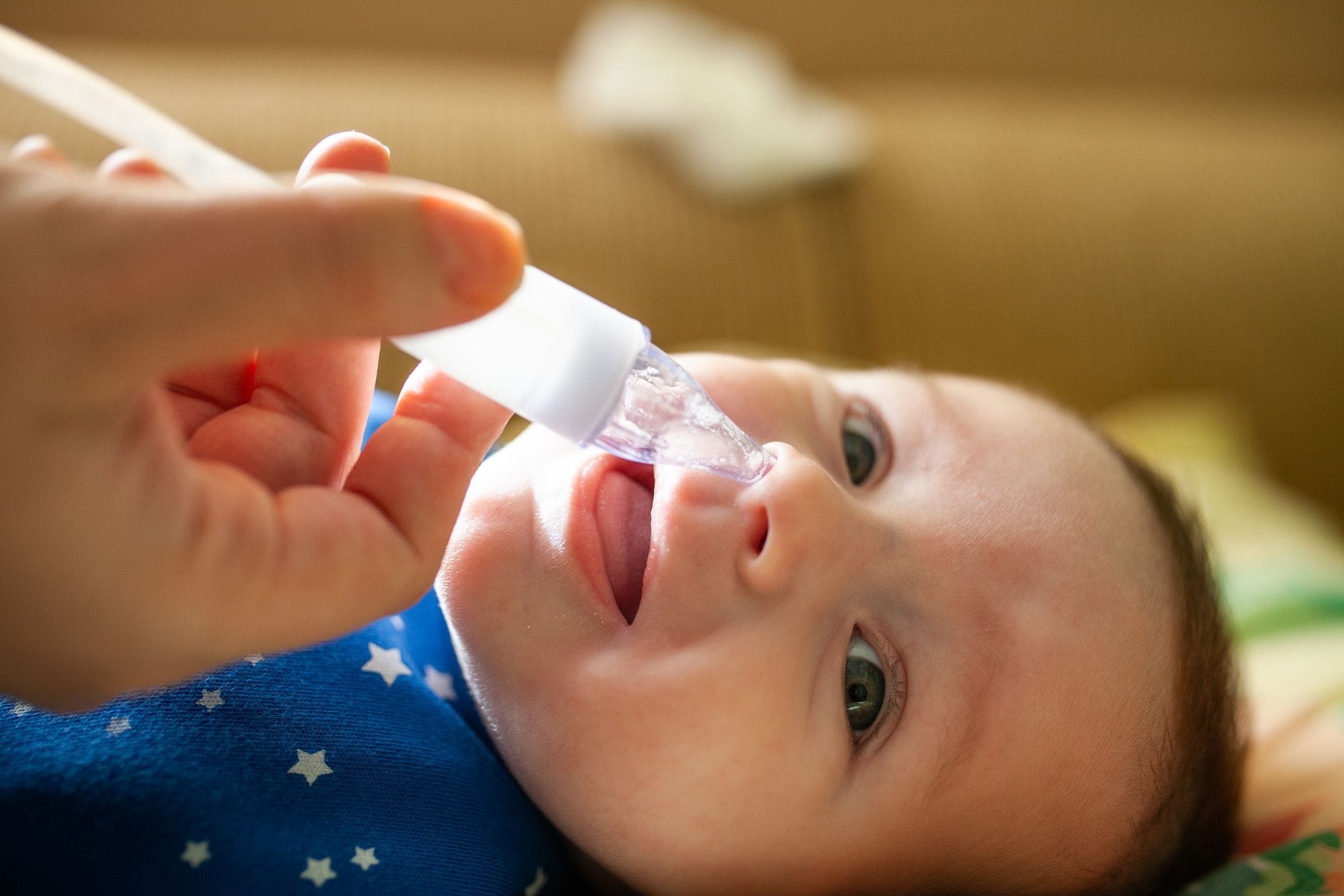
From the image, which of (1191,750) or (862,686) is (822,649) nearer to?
(862,686)

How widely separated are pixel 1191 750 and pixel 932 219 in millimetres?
1105

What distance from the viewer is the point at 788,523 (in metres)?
0.74

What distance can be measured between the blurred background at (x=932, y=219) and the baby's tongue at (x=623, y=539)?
0.81 metres

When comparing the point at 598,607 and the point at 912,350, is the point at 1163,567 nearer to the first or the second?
the point at 598,607

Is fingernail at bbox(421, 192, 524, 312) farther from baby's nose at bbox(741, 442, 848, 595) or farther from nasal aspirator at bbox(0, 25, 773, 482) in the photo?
baby's nose at bbox(741, 442, 848, 595)

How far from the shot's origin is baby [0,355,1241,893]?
2.29ft

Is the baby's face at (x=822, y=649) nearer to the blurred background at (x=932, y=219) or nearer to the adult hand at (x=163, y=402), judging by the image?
the adult hand at (x=163, y=402)

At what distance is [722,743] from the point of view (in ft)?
2.44

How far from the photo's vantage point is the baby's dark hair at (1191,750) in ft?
2.87

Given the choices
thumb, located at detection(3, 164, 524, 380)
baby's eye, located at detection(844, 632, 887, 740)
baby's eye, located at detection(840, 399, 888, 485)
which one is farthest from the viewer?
baby's eye, located at detection(840, 399, 888, 485)

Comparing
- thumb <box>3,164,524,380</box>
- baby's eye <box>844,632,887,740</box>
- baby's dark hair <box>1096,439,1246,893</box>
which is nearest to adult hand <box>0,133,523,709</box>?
thumb <box>3,164,524,380</box>

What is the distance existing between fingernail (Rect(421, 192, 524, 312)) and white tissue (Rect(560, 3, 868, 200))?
1302 millimetres

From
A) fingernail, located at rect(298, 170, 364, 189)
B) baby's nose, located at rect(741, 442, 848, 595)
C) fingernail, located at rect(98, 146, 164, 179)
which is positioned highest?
fingernail, located at rect(298, 170, 364, 189)

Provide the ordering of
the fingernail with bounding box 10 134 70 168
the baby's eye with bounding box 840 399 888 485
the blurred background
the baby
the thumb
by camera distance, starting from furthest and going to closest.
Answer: the blurred background < the baby's eye with bounding box 840 399 888 485 < the baby < the fingernail with bounding box 10 134 70 168 < the thumb
